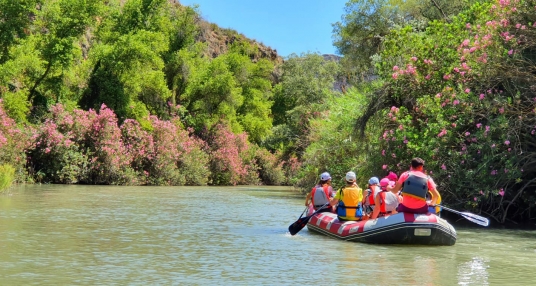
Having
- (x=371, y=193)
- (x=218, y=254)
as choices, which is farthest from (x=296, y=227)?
(x=218, y=254)

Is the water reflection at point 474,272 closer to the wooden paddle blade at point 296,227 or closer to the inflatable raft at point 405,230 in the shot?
the inflatable raft at point 405,230

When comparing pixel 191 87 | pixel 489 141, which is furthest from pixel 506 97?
pixel 191 87

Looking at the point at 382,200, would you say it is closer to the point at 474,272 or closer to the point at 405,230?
the point at 405,230

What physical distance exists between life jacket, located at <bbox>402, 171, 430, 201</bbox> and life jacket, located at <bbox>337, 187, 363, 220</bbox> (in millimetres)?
1576

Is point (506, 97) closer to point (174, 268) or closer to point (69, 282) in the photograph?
point (174, 268)

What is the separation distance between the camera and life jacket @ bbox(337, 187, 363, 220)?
15.3 m

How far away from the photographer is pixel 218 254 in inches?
490

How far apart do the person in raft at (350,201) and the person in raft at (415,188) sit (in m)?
1.39

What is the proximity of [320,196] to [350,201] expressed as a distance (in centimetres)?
183

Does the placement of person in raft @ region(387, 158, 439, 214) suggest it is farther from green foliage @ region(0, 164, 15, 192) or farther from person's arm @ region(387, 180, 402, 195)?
green foliage @ region(0, 164, 15, 192)

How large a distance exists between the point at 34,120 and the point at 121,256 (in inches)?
996

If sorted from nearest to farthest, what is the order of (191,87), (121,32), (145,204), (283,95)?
(145,204) → (121,32) → (191,87) → (283,95)

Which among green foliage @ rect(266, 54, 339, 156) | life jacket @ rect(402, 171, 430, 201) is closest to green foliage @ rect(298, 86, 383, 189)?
life jacket @ rect(402, 171, 430, 201)

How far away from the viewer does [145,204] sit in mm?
23906
